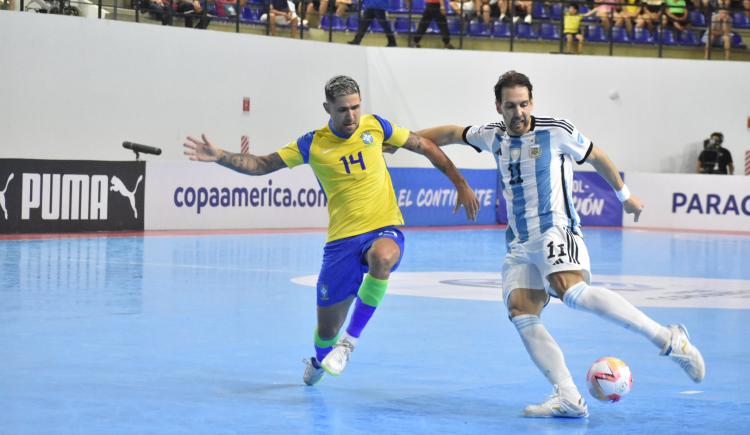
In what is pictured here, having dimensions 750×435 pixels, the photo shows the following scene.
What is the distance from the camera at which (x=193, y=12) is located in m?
25.7

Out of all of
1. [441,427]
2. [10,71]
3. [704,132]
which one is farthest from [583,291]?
[704,132]

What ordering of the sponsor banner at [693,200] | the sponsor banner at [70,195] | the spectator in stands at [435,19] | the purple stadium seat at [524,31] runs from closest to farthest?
the sponsor banner at [70,195]
the sponsor banner at [693,200]
the spectator in stands at [435,19]
the purple stadium seat at [524,31]

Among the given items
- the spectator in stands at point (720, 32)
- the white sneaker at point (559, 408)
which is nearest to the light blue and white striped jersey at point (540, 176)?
the white sneaker at point (559, 408)

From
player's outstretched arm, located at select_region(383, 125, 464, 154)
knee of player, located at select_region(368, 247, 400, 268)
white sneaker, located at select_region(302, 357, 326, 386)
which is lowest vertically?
white sneaker, located at select_region(302, 357, 326, 386)

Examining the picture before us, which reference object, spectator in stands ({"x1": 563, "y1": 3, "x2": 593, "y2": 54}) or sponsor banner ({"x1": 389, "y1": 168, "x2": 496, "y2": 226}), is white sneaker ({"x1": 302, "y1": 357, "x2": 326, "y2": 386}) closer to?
sponsor banner ({"x1": 389, "y1": 168, "x2": 496, "y2": 226})

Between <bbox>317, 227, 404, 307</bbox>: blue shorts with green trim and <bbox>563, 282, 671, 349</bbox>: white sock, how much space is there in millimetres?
1437

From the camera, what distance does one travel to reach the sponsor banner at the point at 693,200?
2811 centimetres

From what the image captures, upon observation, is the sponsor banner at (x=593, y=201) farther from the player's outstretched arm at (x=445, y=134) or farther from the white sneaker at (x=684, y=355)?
the white sneaker at (x=684, y=355)

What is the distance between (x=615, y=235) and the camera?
86.3ft

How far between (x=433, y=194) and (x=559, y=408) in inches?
839

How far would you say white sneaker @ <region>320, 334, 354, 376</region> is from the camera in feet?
24.6

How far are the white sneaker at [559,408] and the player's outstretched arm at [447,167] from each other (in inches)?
57.1

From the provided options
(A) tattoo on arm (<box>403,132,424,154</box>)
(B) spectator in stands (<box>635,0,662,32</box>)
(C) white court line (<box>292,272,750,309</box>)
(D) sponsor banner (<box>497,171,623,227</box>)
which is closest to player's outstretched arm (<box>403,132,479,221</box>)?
(A) tattoo on arm (<box>403,132,424,154</box>)

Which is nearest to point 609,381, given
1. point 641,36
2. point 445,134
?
point 445,134
